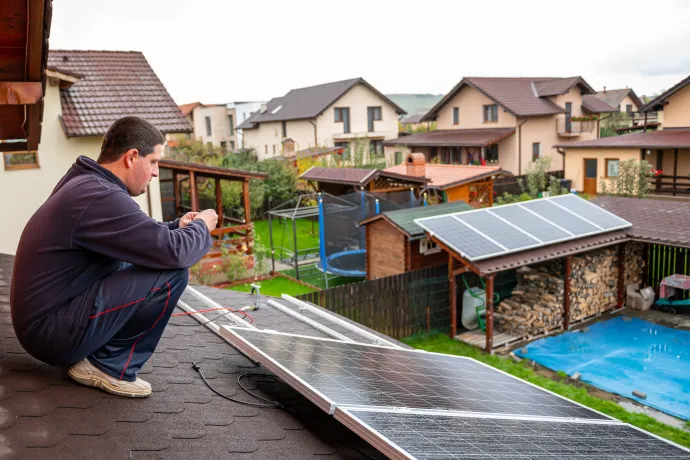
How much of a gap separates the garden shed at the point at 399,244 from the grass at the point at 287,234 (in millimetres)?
6438

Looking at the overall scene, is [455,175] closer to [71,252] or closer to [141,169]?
[141,169]

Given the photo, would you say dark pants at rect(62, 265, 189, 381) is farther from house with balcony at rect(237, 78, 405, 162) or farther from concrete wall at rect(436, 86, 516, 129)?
house with balcony at rect(237, 78, 405, 162)

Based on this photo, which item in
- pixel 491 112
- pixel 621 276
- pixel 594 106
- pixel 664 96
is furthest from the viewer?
pixel 594 106

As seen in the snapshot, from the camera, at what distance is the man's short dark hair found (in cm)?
308

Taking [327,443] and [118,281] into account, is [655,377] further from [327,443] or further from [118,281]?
[118,281]

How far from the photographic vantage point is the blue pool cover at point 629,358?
10.7 metres

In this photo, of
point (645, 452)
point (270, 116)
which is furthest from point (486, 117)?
point (645, 452)

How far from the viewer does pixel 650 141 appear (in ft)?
97.4

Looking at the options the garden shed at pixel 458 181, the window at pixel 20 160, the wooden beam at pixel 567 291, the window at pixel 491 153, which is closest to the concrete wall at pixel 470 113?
the window at pixel 491 153

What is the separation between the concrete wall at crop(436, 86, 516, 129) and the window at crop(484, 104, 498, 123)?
0.22 m

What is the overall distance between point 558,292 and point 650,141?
1959 cm

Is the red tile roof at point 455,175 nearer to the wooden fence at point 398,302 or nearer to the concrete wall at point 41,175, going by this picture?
the wooden fence at point 398,302

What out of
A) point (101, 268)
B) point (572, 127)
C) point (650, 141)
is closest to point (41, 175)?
point (101, 268)

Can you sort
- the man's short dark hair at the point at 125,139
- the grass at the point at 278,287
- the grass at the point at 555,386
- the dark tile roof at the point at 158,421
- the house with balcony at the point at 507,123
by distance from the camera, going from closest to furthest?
the dark tile roof at the point at 158,421 → the man's short dark hair at the point at 125,139 → the grass at the point at 555,386 → the grass at the point at 278,287 → the house with balcony at the point at 507,123
